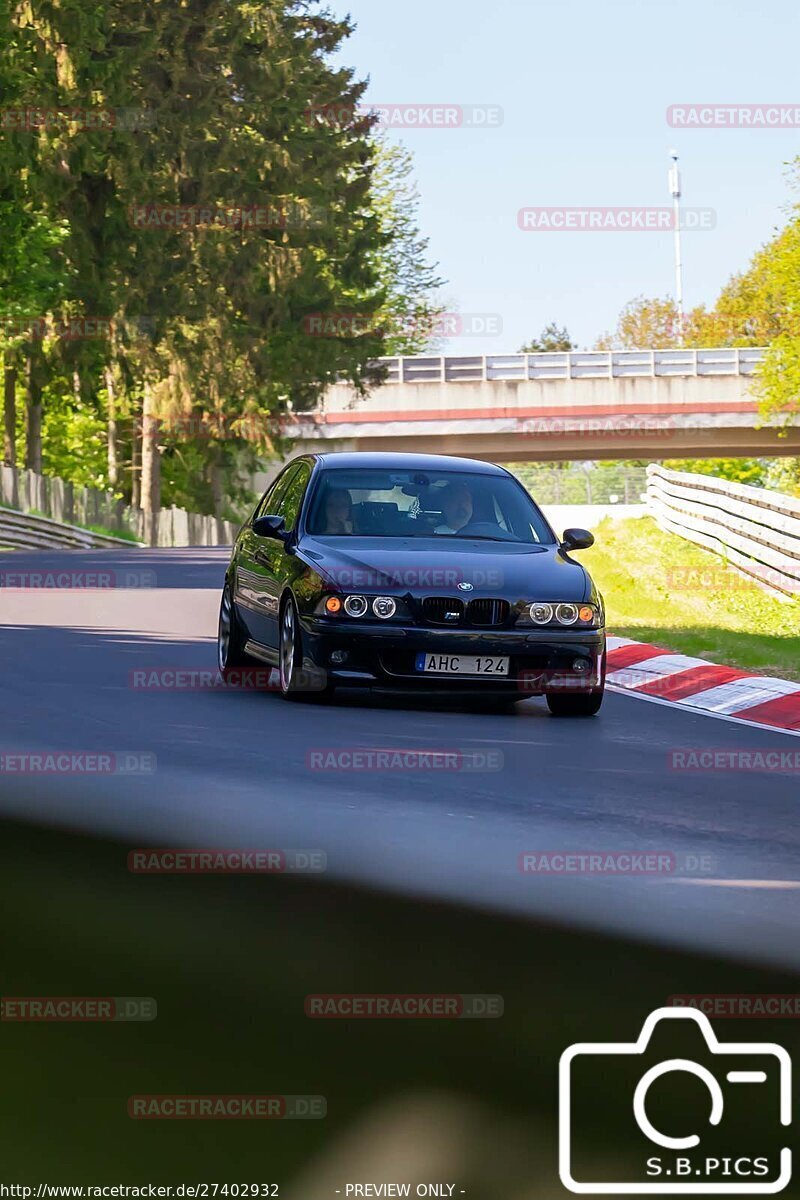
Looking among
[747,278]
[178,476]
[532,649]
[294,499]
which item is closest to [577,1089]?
[532,649]

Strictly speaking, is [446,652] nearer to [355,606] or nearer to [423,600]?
[423,600]

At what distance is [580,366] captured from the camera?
254 feet

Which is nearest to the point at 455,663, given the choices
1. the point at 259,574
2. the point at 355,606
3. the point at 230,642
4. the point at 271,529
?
the point at 355,606

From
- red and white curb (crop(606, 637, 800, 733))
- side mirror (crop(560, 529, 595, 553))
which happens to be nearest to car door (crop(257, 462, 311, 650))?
side mirror (crop(560, 529, 595, 553))

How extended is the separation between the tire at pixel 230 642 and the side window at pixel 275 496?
2.26 ft

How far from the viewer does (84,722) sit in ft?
41.9

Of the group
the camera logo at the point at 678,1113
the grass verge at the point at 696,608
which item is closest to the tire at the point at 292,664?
the grass verge at the point at 696,608

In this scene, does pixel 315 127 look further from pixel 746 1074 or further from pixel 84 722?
pixel 746 1074

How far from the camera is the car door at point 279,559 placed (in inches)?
581

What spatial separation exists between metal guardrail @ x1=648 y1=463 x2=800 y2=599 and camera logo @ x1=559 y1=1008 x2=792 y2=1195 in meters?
19.9

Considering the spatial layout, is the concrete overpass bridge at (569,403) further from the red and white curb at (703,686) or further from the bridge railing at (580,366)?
the red and white curb at (703,686)

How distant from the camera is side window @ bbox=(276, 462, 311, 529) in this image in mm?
15469

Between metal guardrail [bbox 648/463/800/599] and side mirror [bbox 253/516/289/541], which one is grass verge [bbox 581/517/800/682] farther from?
side mirror [bbox 253/516/289/541]

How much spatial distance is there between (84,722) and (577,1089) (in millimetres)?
7965
